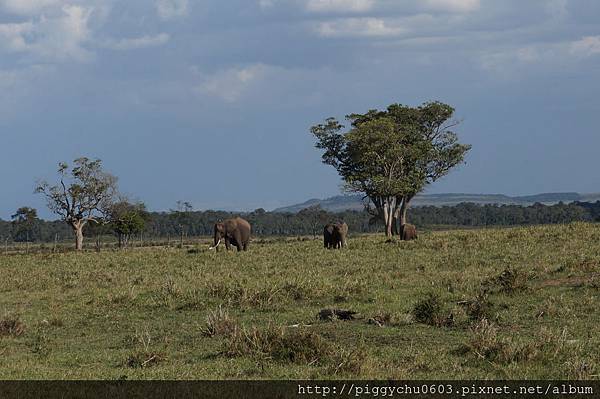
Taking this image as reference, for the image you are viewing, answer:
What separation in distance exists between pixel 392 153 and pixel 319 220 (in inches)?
2644

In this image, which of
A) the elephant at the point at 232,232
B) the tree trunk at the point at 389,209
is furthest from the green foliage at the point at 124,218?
the elephant at the point at 232,232

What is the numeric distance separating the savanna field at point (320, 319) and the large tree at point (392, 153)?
3038 cm

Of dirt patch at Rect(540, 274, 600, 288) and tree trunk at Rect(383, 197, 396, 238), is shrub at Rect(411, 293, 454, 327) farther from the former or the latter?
tree trunk at Rect(383, 197, 396, 238)

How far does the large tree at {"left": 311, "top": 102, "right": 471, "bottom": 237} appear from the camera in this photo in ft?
199

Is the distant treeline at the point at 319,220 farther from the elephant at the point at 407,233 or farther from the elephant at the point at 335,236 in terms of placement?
the elephant at the point at 335,236

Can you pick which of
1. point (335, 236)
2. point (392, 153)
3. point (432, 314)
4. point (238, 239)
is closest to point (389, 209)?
point (392, 153)

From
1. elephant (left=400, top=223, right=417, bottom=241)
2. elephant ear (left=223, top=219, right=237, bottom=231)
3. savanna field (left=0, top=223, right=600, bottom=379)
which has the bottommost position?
savanna field (left=0, top=223, right=600, bottom=379)

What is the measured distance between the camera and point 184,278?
83.1 feet

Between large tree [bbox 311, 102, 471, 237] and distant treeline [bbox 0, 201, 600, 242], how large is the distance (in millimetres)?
57199

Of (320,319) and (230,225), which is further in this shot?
(230,225)

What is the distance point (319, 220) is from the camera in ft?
418

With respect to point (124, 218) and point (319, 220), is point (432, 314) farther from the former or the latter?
point (319, 220)

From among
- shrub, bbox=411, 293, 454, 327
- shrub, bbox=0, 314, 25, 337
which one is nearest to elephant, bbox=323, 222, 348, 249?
shrub, bbox=411, 293, 454, 327

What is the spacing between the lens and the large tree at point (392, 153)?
199 ft
